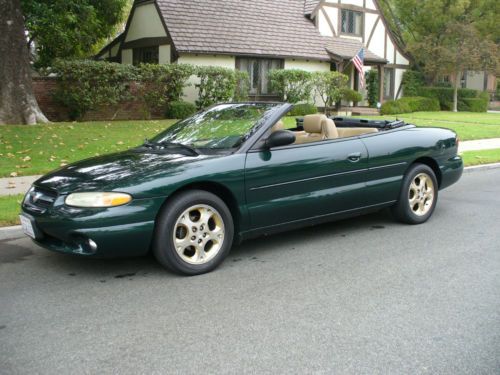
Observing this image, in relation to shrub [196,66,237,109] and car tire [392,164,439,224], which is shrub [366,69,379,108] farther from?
car tire [392,164,439,224]

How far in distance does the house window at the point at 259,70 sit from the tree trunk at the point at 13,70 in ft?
34.9

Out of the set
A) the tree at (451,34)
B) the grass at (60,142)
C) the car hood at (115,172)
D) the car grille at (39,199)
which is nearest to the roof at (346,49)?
the tree at (451,34)

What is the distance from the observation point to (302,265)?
5289 mm

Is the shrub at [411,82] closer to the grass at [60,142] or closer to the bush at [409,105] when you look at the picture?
the bush at [409,105]

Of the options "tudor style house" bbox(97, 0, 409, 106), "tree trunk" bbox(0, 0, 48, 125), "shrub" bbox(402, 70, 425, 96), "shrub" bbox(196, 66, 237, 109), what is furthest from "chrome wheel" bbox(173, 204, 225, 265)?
"shrub" bbox(402, 70, 425, 96)

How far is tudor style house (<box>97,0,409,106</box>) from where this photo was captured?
23297mm

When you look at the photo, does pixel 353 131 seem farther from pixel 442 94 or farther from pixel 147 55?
pixel 442 94

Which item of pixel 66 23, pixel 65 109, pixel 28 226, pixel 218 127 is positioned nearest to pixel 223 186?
pixel 218 127

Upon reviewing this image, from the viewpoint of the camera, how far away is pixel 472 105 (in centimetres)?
3469

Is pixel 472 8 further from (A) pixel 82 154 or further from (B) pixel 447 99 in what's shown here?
(A) pixel 82 154

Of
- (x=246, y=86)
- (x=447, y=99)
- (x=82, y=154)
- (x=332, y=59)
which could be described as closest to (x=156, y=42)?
(x=246, y=86)

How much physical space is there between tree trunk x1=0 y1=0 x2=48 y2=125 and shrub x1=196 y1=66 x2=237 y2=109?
671 cm

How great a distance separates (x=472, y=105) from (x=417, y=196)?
3051 cm

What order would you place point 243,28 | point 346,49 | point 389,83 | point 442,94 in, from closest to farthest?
point 243,28 < point 346,49 < point 389,83 < point 442,94
